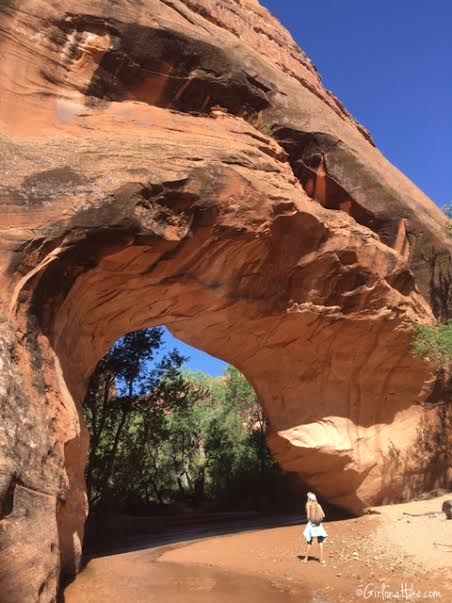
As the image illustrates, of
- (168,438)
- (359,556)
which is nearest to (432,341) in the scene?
(359,556)

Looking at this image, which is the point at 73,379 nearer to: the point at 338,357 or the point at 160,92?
the point at 160,92

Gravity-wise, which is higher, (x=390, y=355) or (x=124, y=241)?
(x=124, y=241)

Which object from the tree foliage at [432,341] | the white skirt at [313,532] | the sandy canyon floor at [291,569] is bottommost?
the sandy canyon floor at [291,569]

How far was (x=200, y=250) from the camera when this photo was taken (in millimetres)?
9703

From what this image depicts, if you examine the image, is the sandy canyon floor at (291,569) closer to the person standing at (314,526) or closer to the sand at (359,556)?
the sand at (359,556)

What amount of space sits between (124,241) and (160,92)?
3.79 metres

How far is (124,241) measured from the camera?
8031mm

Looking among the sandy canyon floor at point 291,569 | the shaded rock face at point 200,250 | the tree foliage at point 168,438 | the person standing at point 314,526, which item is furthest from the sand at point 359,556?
the tree foliage at point 168,438

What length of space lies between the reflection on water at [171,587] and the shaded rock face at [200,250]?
52 cm

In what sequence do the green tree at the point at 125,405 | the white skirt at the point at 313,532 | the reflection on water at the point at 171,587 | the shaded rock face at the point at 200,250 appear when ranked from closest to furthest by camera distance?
the reflection on water at the point at 171,587
the shaded rock face at the point at 200,250
the white skirt at the point at 313,532
the green tree at the point at 125,405

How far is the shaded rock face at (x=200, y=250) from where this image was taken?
6.87 metres

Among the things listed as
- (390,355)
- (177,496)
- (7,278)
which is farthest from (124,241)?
(177,496)

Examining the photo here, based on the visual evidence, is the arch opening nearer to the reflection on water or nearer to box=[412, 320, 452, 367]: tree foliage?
the reflection on water

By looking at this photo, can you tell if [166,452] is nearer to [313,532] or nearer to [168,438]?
[168,438]
